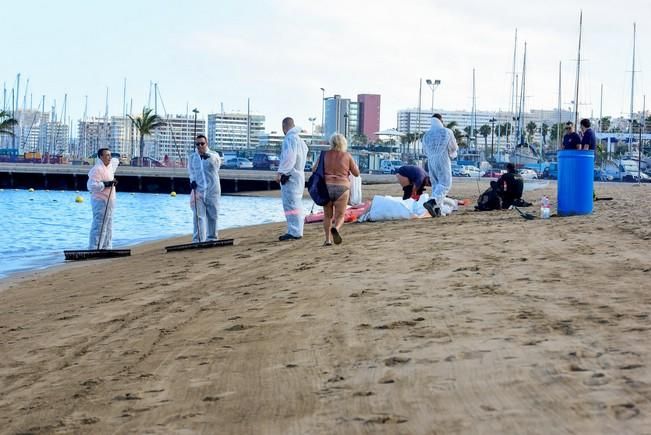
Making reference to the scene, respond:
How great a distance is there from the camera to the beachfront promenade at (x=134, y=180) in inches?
2267

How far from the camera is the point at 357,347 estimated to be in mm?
5566

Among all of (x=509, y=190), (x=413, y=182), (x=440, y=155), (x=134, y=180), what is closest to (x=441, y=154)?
(x=440, y=155)

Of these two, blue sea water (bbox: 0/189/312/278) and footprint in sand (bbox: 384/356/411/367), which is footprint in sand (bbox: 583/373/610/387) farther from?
blue sea water (bbox: 0/189/312/278)

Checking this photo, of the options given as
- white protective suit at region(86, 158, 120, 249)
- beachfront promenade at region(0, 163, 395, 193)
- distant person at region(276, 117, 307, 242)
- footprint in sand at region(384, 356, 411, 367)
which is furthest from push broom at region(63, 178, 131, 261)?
beachfront promenade at region(0, 163, 395, 193)

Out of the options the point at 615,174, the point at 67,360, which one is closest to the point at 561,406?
the point at 67,360

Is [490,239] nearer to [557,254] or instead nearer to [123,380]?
[557,254]

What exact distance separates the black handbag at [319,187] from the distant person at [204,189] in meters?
2.16

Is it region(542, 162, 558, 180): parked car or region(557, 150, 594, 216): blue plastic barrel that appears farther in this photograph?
region(542, 162, 558, 180): parked car

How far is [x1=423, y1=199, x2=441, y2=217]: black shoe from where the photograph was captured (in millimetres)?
16219

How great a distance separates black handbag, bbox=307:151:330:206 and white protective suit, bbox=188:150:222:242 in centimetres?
220

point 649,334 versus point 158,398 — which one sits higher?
point 649,334

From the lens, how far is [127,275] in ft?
37.3

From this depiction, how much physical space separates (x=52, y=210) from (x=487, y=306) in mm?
33030

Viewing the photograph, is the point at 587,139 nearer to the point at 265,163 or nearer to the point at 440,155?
the point at 440,155
